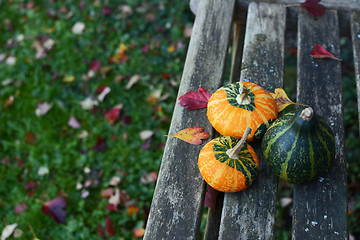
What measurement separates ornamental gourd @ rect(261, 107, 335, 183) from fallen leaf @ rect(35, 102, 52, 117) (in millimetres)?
2168

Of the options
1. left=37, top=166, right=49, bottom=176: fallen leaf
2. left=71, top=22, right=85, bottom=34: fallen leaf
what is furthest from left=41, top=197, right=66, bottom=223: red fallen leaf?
left=71, top=22, right=85, bottom=34: fallen leaf

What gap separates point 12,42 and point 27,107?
925 mm

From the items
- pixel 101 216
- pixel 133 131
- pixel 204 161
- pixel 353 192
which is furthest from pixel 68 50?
pixel 353 192

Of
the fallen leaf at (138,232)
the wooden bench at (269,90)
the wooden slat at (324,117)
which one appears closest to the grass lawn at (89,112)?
the fallen leaf at (138,232)

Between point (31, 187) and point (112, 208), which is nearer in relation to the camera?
point (112, 208)

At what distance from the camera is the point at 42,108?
9.64 ft

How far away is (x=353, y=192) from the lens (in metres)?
2.40

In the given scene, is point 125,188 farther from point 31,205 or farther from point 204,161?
point 204,161

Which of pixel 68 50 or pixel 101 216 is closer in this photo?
pixel 101 216

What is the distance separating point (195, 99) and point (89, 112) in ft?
5.01

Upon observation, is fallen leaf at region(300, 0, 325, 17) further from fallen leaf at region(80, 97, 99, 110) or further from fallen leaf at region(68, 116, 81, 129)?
fallen leaf at region(68, 116, 81, 129)

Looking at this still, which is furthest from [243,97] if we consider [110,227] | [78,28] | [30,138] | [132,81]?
[78,28]

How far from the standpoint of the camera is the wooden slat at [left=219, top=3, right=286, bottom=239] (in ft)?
4.29

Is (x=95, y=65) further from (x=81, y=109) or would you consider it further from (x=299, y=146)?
(x=299, y=146)
